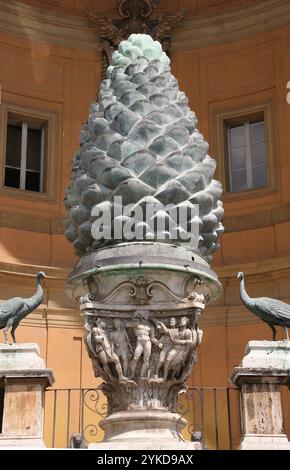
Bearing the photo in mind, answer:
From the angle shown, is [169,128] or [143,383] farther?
[169,128]

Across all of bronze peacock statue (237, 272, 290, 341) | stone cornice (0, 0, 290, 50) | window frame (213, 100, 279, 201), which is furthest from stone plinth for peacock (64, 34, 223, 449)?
stone cornice (0, 0, 290, 50)

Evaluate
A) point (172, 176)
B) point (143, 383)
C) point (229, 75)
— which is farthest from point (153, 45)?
point (229, 75)

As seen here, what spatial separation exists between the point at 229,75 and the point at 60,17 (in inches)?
119

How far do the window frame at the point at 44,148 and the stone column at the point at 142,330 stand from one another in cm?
857

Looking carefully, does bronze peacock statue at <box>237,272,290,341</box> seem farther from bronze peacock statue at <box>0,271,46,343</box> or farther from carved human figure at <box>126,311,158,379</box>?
bronze peacock statue at <box>0,271,46,343</box>

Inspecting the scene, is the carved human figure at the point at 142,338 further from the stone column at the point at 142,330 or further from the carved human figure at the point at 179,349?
the carved human figure at the point at 179,349

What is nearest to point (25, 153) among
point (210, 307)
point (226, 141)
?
point (226, 141)

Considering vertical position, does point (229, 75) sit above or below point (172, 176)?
above

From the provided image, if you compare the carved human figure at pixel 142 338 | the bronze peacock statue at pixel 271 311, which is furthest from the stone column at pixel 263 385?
the carved human figure at pixel 142 338

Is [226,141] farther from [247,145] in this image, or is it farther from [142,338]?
[142,338]

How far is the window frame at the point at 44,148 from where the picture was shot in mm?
13656
